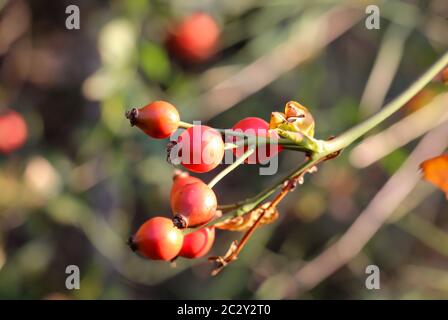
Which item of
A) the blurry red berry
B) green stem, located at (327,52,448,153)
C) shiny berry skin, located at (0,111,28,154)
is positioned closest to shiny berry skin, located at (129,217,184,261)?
green stem, located at (327,52,448,153)

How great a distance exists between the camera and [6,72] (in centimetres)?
163

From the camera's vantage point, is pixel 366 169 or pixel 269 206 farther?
pixel 366 169

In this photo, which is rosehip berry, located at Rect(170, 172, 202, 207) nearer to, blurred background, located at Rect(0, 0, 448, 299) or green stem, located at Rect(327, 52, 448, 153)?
green stem, located at Rect(327, 52, 448, 153)

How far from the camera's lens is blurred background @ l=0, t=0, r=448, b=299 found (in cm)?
132

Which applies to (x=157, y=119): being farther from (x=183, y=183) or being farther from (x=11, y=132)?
(x=11, y=132)

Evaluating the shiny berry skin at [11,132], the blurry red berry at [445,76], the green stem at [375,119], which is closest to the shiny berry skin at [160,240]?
the green stem at [375,119]

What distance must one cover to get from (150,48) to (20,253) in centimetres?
54

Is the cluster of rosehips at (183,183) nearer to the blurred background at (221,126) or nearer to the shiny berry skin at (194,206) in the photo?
the shiny berry skin at (194,206)

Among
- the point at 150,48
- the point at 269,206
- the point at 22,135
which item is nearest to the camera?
the point at 269,206

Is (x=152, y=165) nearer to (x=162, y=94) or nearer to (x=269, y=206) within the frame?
(x=162, y=94)

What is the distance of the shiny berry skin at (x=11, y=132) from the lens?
138 cm

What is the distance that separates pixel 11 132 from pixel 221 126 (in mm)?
491

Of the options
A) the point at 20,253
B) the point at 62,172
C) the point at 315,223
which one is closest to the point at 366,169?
the point at 315,223
